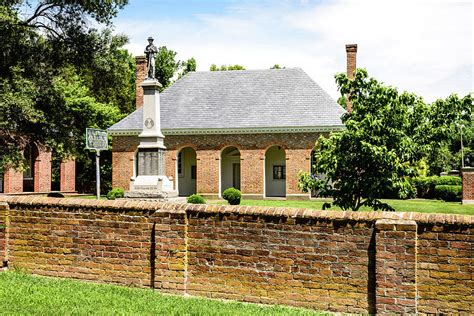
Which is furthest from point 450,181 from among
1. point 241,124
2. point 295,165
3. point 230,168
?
point 230,168

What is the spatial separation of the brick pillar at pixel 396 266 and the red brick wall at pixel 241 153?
25251 millimetres

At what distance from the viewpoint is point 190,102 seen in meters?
34.3

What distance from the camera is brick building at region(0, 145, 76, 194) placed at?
37.5 metres

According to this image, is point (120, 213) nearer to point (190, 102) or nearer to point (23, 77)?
point (23, 77)

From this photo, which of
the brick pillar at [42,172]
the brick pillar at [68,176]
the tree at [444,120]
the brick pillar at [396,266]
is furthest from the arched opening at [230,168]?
the brick pillar at [396,266]

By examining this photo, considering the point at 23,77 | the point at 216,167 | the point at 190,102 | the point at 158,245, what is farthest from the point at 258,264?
the point at 190,102

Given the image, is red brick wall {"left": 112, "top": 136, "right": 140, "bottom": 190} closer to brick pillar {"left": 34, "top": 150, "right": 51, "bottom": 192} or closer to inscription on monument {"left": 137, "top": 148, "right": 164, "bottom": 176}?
brick pillar {"left": 34, "top": 150, "right": 51, "bottom": 192}

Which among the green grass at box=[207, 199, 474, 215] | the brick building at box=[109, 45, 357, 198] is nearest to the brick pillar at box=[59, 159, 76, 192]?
the brick building at box=[109, 45, 357, 198]

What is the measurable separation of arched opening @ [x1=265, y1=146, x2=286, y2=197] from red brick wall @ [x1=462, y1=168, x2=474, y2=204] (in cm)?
1254

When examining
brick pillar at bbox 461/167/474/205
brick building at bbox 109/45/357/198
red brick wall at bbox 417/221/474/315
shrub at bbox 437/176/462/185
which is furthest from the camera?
shrub at bbox 437/176/462/185

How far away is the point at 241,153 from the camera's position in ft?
107

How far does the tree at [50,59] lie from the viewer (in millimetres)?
21156

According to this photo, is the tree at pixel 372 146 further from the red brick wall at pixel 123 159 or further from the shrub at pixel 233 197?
the red brick wall at pixel 123 159

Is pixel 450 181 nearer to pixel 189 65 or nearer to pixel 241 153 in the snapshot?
pixel 241 153
